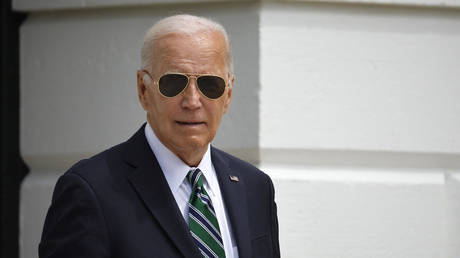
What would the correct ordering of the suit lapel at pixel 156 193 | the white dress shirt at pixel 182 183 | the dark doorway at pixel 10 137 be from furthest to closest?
the dark doorway at pixel 10 137, the white dress shirt at pixel 182 183, the suit lapel at pixel 156 193

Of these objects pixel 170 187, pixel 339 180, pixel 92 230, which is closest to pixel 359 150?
pixel 339 180

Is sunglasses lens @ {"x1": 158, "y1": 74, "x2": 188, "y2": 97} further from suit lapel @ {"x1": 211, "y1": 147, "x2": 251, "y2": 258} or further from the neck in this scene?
suit lapel @ {"x1": 211, "y1": 147, "x2": 251, "y2": 258}

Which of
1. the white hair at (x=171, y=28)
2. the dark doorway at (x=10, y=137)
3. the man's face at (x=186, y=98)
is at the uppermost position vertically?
the white hair at (x=171, y=28)

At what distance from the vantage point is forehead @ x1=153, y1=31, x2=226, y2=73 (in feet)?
7.20

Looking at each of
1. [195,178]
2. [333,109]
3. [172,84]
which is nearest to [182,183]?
[195,178]

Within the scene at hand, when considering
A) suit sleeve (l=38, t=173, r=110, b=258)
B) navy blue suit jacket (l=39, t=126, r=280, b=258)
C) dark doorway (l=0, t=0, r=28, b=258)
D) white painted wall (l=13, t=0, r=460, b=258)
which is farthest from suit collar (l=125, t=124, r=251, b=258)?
dark doorway (l=0, t=0, r=28, b=258)

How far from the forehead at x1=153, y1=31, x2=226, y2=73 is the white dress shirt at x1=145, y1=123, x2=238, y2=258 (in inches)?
8.8

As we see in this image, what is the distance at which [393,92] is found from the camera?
358 centimetres

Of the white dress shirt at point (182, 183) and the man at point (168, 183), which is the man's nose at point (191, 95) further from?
the white dress shirt at point (182, 183)

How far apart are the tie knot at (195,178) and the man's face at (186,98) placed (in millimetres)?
48

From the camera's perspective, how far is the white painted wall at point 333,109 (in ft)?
11.4

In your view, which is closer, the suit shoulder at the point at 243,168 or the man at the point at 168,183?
the man at the point at 168,183

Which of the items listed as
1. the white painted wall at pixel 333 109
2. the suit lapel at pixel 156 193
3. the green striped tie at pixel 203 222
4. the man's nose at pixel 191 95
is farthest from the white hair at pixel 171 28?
the white painted wall at pixel 333 109

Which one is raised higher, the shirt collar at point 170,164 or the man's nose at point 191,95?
the man's nose at point 191,95
